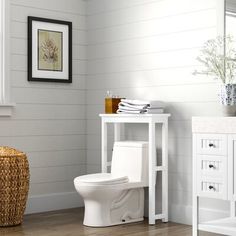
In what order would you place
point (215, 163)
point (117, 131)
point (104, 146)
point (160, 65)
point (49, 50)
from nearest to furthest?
point (215, 163) → point (160, 65) → point (104, 146) → point (117, 131) → point (49, 50)

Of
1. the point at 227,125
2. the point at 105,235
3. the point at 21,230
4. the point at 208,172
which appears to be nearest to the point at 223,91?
the point at 227,125

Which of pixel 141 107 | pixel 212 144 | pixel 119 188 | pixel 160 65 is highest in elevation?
pixel 160 65

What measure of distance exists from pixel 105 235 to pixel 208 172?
955 millimetres

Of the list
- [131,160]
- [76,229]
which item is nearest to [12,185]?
[76,229]

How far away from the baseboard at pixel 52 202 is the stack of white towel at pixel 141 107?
1.21 metres

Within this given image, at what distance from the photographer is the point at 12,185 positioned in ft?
15.1

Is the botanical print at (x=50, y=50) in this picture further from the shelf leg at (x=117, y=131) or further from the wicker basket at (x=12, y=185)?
the wicker basket at (x=12, y=185)

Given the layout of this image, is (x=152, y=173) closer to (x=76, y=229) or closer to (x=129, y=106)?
(x=129, y=106)

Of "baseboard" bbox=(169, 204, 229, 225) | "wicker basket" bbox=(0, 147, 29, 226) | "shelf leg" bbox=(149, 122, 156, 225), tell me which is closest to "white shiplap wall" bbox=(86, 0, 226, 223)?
"baseboard" bbox=(169, 204, 229, 225)

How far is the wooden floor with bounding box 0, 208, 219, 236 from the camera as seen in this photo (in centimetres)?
443

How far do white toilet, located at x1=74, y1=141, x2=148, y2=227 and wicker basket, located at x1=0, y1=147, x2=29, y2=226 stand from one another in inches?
18.4

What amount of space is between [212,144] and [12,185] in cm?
169

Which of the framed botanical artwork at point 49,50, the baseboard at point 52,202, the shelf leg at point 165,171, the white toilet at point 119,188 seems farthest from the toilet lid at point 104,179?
the framed botanical artwork at point 49,50

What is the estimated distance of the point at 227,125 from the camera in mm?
3932
